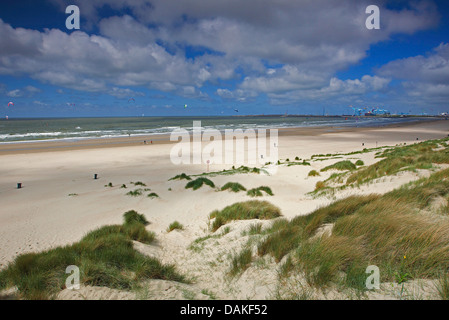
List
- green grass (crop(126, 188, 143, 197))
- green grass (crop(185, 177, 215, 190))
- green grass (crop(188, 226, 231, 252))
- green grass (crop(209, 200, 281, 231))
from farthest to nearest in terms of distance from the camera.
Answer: green grass (crop(185, 177, 215, 190)) < green grass (crop(126, 188, 143, 197)) < green grass (crop(209, 200, 281, 231)) < green grass (crop(188, 226, 231, 252))

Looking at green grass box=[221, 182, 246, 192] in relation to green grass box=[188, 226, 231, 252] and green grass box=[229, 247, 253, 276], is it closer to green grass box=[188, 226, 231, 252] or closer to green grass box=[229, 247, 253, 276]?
green grass box=[188, 226, 231, 252]

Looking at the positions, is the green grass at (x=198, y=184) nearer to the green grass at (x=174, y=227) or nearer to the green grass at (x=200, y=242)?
the green grass at (x=174, y=227)

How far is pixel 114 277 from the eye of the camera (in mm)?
3451

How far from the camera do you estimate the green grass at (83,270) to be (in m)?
3.22

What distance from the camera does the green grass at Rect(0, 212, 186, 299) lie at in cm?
322

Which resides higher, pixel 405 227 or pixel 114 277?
pixel 405 227

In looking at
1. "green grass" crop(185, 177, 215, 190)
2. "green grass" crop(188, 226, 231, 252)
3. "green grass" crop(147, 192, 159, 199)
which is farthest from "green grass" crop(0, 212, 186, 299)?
"green grass" crop(185, 177, 215, 190)

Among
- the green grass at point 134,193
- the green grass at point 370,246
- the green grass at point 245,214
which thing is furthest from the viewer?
the green grass at point 134,193

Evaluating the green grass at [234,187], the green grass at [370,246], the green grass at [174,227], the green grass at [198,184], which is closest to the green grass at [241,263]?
the green grass at [370,246]

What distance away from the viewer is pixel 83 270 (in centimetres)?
343
